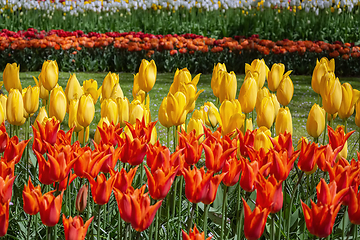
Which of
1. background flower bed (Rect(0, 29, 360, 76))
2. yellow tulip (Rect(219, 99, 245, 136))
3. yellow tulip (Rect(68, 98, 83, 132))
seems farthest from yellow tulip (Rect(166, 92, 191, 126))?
background flower bed (Rect(0, 29, 360, 76))

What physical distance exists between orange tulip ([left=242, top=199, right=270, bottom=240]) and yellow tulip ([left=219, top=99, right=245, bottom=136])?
0.74 meters

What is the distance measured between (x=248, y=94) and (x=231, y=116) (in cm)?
20

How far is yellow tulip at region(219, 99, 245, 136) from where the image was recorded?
1.80 meters

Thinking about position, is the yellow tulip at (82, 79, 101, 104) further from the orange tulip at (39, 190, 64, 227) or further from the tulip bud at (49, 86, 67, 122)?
the orange tulip at (39, 190, 64, 227)

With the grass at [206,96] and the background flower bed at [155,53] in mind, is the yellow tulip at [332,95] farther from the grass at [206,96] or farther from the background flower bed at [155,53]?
the background flower bed at [155,53]

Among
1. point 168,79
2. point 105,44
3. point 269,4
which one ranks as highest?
point 269,4

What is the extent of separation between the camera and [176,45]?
8.63 m

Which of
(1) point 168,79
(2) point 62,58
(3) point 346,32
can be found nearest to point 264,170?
(1) point 168,79

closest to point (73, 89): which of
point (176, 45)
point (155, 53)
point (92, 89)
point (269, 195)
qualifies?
point (92, 89)

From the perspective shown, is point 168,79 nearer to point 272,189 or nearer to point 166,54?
point 166,54

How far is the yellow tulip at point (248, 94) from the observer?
1954mm

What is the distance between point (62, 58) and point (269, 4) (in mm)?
6909

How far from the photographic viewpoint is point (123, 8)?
46.8 ft

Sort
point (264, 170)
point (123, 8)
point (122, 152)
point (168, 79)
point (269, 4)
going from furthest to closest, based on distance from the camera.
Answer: point (123, 8) → point (269, 4) → point (168, 79) → point (122, 152) → point (264, 170)
